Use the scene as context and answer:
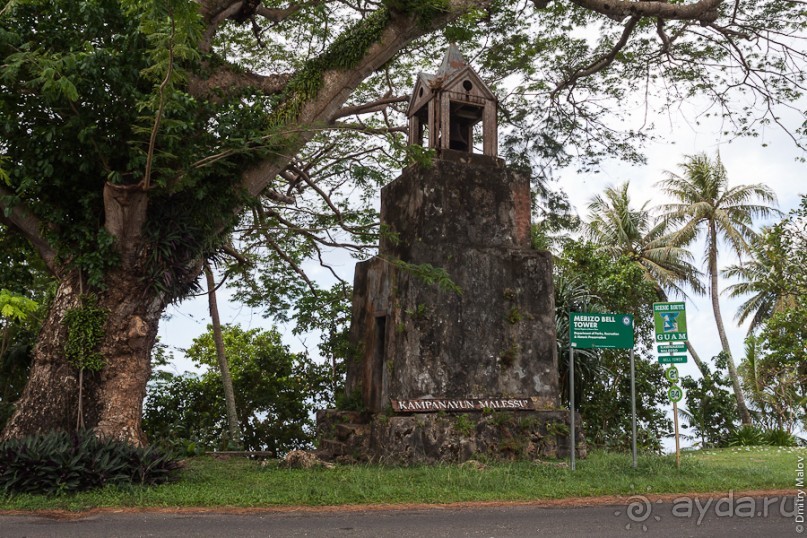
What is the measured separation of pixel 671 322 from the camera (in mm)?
10453

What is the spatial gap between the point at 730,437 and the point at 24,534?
17.0m

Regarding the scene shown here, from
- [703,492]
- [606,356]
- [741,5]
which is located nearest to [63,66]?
[703,492]

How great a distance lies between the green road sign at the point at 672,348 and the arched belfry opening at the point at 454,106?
515 cm

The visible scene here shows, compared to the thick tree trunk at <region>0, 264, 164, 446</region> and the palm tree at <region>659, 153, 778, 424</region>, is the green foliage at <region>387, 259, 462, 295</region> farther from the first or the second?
the palm tree at <region>659, 153, 778, 424</region>

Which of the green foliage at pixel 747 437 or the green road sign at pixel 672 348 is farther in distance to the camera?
the green foliage at pixel 747 437

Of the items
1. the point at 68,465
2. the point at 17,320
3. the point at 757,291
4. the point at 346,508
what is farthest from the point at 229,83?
the point at 757,291

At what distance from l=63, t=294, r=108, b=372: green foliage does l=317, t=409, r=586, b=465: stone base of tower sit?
440 cm

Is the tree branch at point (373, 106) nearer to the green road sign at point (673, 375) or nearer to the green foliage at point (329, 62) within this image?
the green foliage at point (329, 62)

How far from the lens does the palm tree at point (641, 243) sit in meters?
25.1

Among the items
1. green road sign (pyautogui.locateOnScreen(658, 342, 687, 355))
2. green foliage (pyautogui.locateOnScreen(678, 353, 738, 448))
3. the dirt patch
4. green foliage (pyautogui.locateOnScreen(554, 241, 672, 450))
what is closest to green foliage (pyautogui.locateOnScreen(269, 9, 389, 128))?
the dirt patch

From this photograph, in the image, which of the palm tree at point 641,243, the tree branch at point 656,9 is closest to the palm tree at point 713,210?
the palm tree at point 641,243

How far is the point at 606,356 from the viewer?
17.5m

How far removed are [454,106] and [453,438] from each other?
6788mm

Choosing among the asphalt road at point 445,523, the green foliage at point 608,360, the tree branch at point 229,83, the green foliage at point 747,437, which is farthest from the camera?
the green foliage at point 747,437
